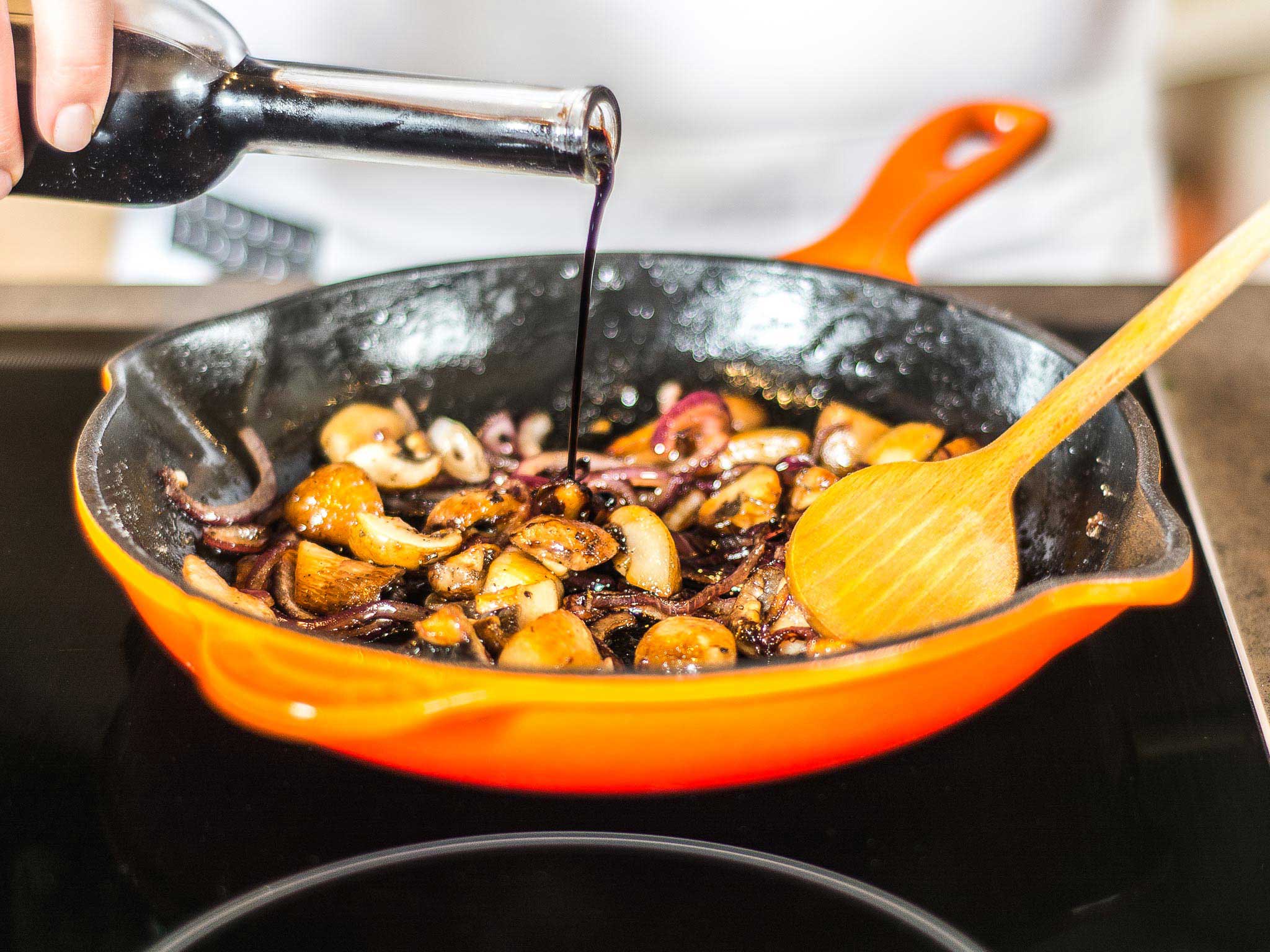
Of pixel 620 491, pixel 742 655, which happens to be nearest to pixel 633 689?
pixel 742 655

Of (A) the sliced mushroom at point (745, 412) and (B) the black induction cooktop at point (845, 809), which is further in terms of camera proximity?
(A) the sliced mushroom at point (745, 412)

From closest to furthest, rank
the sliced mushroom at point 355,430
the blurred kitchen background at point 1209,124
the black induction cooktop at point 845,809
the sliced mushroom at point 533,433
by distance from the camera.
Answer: the black induction cooktop at point 845,809, the sliced mushroom at point 355,430, the sliced mushroom at point 533,433, the blurred kitchen background at point 1209,124

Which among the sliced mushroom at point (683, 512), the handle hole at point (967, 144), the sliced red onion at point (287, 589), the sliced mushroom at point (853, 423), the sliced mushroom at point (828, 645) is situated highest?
the handle hole at point (967, 144)

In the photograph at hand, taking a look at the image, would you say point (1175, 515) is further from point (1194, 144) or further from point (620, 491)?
point (1194, 144)

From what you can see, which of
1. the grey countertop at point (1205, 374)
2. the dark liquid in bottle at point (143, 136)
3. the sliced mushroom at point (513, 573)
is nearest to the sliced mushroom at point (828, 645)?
the sliced mushroom at point (513, 573)

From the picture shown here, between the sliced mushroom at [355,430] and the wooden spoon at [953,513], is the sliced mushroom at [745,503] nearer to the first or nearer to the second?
the wooden spoon at [953,513]

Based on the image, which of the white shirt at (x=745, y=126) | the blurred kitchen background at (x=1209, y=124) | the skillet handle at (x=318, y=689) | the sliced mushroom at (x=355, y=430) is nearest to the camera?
the skillet handle at (x=318, y=689)

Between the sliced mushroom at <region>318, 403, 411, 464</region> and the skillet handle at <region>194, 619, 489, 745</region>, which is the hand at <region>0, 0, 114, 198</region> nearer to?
the sliced mushroom at <region>318, 403, 411, 464</region>
